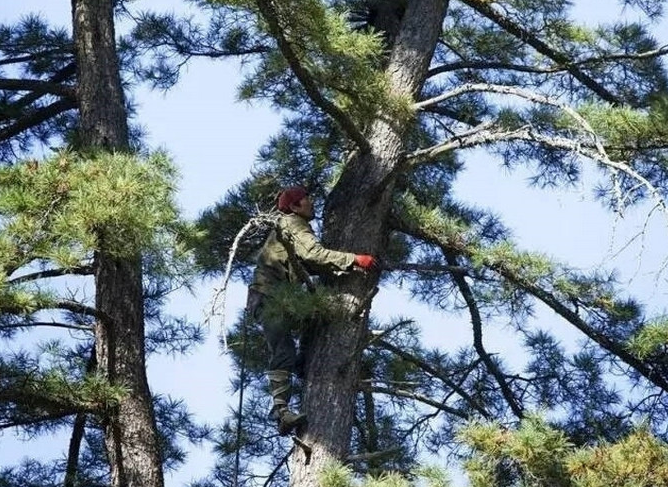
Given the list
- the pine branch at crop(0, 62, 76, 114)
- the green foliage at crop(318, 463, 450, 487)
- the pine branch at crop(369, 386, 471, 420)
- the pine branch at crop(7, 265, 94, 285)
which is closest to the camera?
the green foliage at crop(318, 463, 450, 487)

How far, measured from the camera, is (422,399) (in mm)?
7688

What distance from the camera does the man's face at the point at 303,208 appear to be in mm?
7637

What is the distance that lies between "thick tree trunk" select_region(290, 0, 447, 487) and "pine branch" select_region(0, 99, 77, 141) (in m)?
1.73

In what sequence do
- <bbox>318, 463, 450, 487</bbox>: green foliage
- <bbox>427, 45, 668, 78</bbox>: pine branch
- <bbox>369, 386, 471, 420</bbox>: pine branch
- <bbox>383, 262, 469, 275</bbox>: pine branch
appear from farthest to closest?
<bbox>427, 45, 668, 78</bbox>: pine branch → <bbox>383, 262, 469, 275</bbox>: pine branch → <bbox>369, 386, 471, 420</bbox>: pine branch → <bbox>318, 463, 450, 487</bbox>: green foliage

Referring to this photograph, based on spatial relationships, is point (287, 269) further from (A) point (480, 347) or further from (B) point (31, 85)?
(B) point (31, 85)

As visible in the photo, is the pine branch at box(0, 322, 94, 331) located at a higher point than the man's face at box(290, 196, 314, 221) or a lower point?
lower

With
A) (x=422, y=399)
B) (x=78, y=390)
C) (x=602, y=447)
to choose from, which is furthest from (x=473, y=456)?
(x=78, y=390)

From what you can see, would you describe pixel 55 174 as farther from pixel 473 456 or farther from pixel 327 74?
pixel 473 456

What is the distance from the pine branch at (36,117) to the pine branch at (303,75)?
69.6 inches

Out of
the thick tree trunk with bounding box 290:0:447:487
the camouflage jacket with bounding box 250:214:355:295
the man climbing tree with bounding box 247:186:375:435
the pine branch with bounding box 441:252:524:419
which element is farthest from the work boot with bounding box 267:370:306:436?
the pine branch with bounding box 441:252:524:419

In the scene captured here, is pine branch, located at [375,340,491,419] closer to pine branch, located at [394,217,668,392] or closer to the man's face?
pine branch, located at [394,217,668,392]

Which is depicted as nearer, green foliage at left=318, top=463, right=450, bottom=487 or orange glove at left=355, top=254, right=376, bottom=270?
green foliage at left=318, top=463, right=450, bottom=487

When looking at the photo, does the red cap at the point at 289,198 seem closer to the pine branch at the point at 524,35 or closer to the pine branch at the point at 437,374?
the pine branch at the point at 437,374

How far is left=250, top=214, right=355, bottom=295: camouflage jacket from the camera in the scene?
7.34 m
